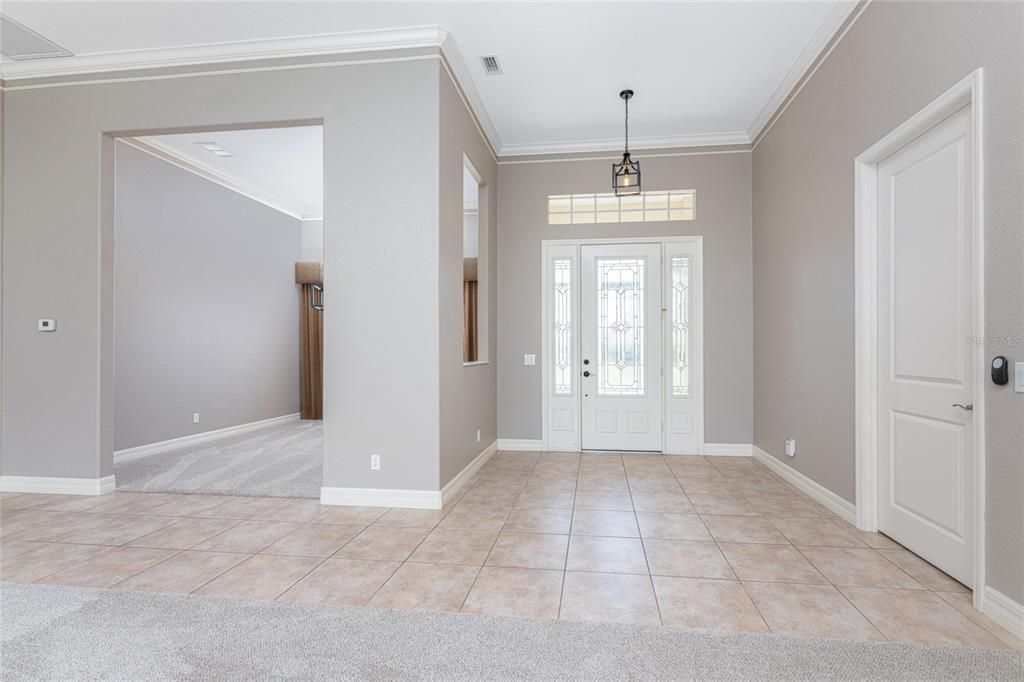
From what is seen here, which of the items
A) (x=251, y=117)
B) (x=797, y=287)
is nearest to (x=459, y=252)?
(x=251, y=117)

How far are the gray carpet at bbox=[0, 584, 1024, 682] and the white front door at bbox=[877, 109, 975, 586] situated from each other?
833 mm

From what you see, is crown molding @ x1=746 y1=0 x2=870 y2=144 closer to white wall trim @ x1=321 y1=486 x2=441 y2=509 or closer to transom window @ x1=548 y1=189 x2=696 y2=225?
transom window @ x1=548 y1=189 x2=696 y2=225

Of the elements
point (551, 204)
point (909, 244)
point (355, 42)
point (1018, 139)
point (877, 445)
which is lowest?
point (877, 445)

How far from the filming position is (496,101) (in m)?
4.75

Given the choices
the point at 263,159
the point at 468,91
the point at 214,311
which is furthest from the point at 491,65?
the point at 214,311

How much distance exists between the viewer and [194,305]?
6.13 metres

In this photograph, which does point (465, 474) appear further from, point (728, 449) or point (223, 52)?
point (223, 52)

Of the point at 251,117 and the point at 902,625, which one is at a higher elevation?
the point at 251,117

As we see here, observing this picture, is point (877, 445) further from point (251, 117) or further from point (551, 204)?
point (251, 117)

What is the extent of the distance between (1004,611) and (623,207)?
175 inches

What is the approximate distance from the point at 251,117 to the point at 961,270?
14.2 feet

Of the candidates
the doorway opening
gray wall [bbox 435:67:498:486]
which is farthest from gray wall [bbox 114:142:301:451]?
gray wall [bbox 435:67:498:486]

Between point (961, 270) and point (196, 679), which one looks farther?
point (961, 270)

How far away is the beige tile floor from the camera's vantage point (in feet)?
7.36
